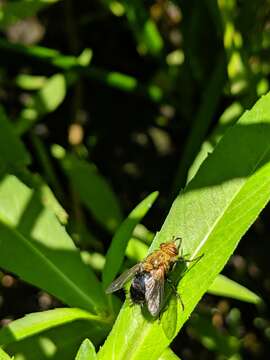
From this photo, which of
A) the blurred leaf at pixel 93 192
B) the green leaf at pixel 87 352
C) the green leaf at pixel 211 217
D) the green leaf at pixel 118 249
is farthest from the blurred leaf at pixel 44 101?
the green leaf at pixel 87 352

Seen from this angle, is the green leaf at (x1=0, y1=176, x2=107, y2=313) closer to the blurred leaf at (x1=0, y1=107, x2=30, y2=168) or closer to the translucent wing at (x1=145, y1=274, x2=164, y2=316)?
the translucent wing at (x1=145, y1=274, x2=164, y2=316)

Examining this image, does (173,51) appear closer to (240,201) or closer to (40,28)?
(40,28)

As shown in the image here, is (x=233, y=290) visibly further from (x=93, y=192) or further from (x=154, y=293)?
(x=93, y=192)

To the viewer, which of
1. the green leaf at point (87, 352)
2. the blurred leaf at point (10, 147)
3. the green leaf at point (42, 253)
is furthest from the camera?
the blurred leaf at point (10, 147)

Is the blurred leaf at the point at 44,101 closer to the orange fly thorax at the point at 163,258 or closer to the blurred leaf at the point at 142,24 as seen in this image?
the blurred leaf at the point at 142,24

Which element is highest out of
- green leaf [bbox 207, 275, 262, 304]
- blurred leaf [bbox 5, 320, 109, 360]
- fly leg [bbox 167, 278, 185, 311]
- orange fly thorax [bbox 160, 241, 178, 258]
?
orange fly thorax [bbox 160, 241, 178, 258]

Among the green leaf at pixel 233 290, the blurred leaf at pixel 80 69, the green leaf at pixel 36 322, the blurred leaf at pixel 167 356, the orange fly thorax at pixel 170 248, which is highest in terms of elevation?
the blurred leaf at pixel 80 69

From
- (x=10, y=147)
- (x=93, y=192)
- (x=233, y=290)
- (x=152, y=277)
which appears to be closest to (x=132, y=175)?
(x=93, y=192)

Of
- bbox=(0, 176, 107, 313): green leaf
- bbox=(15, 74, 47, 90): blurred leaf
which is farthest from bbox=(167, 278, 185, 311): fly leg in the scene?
bbox=(15, 74, 47, 90): blurred leaf
